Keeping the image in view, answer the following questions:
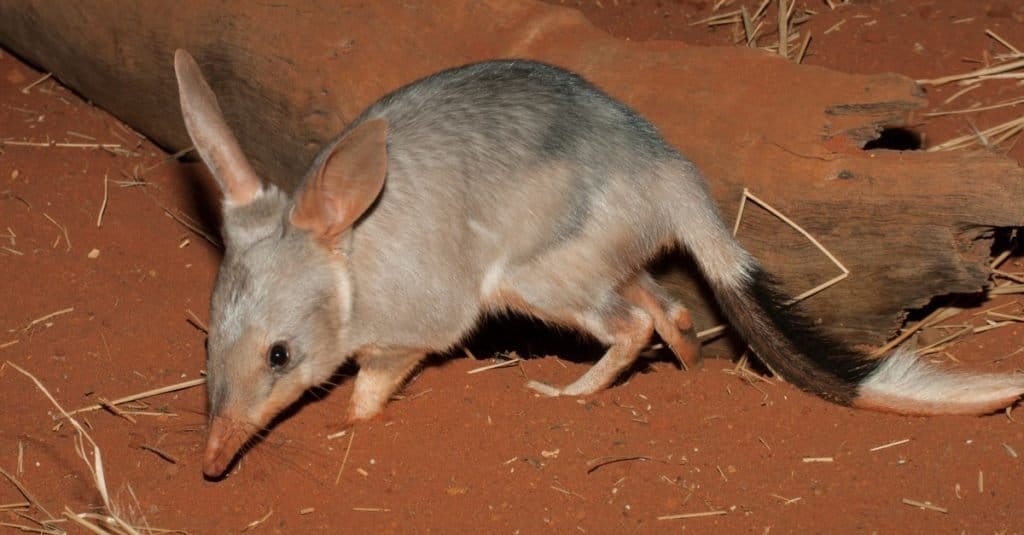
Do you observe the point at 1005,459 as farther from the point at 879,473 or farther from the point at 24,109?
the point at 24,109

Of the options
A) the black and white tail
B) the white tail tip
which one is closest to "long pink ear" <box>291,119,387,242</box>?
the black and white tail

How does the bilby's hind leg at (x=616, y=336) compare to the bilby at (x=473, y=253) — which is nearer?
the bilby at (x=473, y=253)

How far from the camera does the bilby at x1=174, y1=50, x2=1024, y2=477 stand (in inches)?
155

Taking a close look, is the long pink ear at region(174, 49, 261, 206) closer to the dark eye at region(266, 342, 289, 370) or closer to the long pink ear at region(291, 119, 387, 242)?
the long pink ear at region(291, 119, 387, 242)

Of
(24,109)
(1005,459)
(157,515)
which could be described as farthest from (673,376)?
(24,109)

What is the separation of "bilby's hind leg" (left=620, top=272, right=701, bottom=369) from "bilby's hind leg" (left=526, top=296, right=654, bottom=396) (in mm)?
217

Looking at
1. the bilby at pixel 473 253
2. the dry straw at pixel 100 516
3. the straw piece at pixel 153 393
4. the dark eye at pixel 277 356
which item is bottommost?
the straw piece at pixel 153 393

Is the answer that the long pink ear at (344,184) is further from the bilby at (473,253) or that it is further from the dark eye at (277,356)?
the dark eye at (277,356)

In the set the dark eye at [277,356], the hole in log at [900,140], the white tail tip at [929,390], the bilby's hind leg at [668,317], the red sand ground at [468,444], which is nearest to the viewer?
the red sand ground at [468,444]

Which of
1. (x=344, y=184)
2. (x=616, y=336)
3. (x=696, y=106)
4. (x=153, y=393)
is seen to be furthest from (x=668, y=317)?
(x=153, y=393)

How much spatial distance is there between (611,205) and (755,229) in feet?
2.09

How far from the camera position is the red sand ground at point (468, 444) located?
3824 millimetres

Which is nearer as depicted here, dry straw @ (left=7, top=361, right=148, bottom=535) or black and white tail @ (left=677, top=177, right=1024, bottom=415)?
dry straw @ (left=7, top=361, right=148, bottom=535)

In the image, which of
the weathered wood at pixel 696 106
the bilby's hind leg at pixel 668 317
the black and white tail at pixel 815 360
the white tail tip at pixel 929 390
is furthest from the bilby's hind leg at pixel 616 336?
the white tail tip at pixel 929 390
